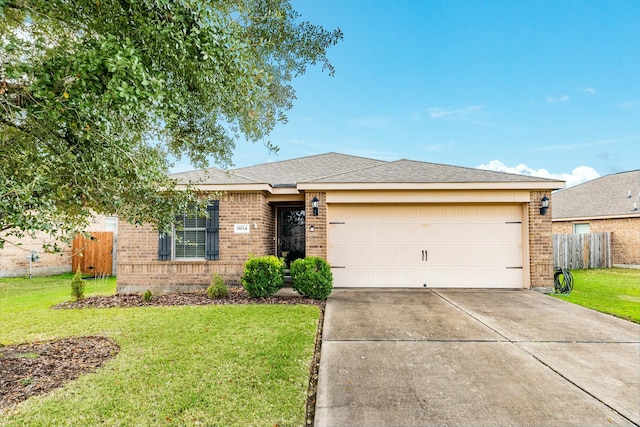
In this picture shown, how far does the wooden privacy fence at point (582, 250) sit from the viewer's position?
44.5 ft

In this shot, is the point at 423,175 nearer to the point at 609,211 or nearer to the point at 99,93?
the point at 99,93

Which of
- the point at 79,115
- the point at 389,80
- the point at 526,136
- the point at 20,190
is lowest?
the point at 20,190

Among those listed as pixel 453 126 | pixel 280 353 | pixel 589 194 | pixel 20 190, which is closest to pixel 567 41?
pixel 453 126

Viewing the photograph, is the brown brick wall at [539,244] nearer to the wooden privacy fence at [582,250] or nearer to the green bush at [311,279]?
the green bush at [311,279]

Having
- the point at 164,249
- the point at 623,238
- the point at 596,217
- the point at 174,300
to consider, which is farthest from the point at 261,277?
the point at 596,217

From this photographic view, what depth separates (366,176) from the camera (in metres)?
8.66

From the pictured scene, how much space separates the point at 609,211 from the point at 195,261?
1886 cm

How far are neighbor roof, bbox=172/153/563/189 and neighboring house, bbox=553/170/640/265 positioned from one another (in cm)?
1023

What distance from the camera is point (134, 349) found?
417 cm

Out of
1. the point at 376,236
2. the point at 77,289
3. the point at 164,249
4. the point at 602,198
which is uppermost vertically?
the point at 602,198

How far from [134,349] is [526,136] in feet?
57.3

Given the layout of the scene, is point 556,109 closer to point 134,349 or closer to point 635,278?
point 635,278

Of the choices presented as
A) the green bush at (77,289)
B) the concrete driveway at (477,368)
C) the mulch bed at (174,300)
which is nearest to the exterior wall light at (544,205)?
the concrete driveway at (477,368)

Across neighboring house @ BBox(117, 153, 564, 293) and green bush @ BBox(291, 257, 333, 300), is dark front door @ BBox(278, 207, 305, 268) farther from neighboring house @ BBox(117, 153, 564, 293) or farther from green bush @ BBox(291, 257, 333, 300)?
green bush @ BBox(291, 257, 333, 300)
